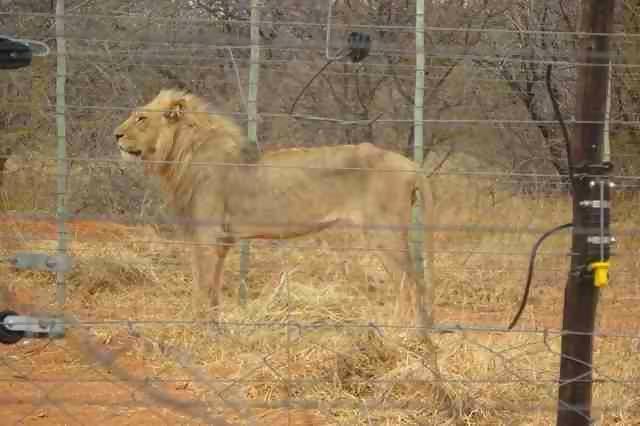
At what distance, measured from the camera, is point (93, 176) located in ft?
26.5

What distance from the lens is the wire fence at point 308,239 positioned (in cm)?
415

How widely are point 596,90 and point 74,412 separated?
9.15 feet

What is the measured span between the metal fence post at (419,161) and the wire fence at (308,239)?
0.04m

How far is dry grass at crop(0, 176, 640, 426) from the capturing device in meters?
4.14

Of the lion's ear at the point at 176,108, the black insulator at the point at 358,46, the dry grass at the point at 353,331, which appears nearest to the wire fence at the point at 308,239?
the dry grass at the point at 353,331

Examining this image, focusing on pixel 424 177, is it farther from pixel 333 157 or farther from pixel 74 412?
pixel 74 412

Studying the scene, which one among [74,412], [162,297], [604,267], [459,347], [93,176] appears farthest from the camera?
[93,176]

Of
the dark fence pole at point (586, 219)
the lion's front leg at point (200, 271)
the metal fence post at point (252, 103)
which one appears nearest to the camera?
the dark fence pole at point (586, 219)

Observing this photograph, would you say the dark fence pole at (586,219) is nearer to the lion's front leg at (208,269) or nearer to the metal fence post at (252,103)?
the metal fence post at (252,103)

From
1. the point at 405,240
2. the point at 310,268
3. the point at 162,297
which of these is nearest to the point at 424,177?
the point at 405,240

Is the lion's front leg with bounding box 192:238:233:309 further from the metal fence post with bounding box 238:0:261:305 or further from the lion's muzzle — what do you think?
the lion's muzzle

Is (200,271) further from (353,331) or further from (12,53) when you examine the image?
(12,53)

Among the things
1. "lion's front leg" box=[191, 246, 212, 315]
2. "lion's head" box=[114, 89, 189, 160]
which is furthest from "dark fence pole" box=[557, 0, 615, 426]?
"lion's head" box=[114, 89, 189, 160]

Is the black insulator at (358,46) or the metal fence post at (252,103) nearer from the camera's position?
the black insulator at (358,46)
